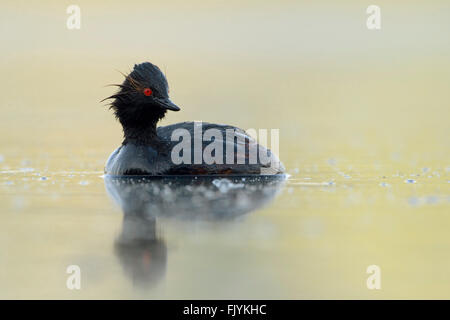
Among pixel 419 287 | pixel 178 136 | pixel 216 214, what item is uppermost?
pixel 178 136

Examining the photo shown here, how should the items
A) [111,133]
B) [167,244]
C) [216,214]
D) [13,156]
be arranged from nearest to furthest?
1. [167,244]
2. [216,214]
3. [13,156]
4. [111,133]

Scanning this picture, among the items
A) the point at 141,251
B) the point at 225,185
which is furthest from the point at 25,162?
the point at 141,251

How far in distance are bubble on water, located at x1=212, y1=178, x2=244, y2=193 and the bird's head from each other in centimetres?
131

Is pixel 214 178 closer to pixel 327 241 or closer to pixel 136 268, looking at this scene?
pixel 327 241

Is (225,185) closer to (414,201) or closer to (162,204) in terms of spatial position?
→ (162,204)

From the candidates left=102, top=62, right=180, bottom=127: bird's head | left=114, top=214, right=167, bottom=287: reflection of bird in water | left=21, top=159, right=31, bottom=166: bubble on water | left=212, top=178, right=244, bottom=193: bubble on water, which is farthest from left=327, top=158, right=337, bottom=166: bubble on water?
left=114, top=214, right=167, bottom=287: reflection of bird in water

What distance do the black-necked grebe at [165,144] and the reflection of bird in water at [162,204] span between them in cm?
14

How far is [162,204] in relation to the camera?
7754 mm

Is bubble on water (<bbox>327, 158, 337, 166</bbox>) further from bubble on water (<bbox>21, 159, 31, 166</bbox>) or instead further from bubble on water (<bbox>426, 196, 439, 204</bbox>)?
bubble on water (<bbox>21, 159, 31, 166</bbox>)

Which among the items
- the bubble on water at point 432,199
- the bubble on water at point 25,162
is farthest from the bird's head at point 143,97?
the bubble on water at point 432,199

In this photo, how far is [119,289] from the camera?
186 inches

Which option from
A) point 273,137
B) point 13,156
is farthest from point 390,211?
point 273,137

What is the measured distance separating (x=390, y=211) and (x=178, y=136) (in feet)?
12.4

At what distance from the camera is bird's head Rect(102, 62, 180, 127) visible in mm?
10219
